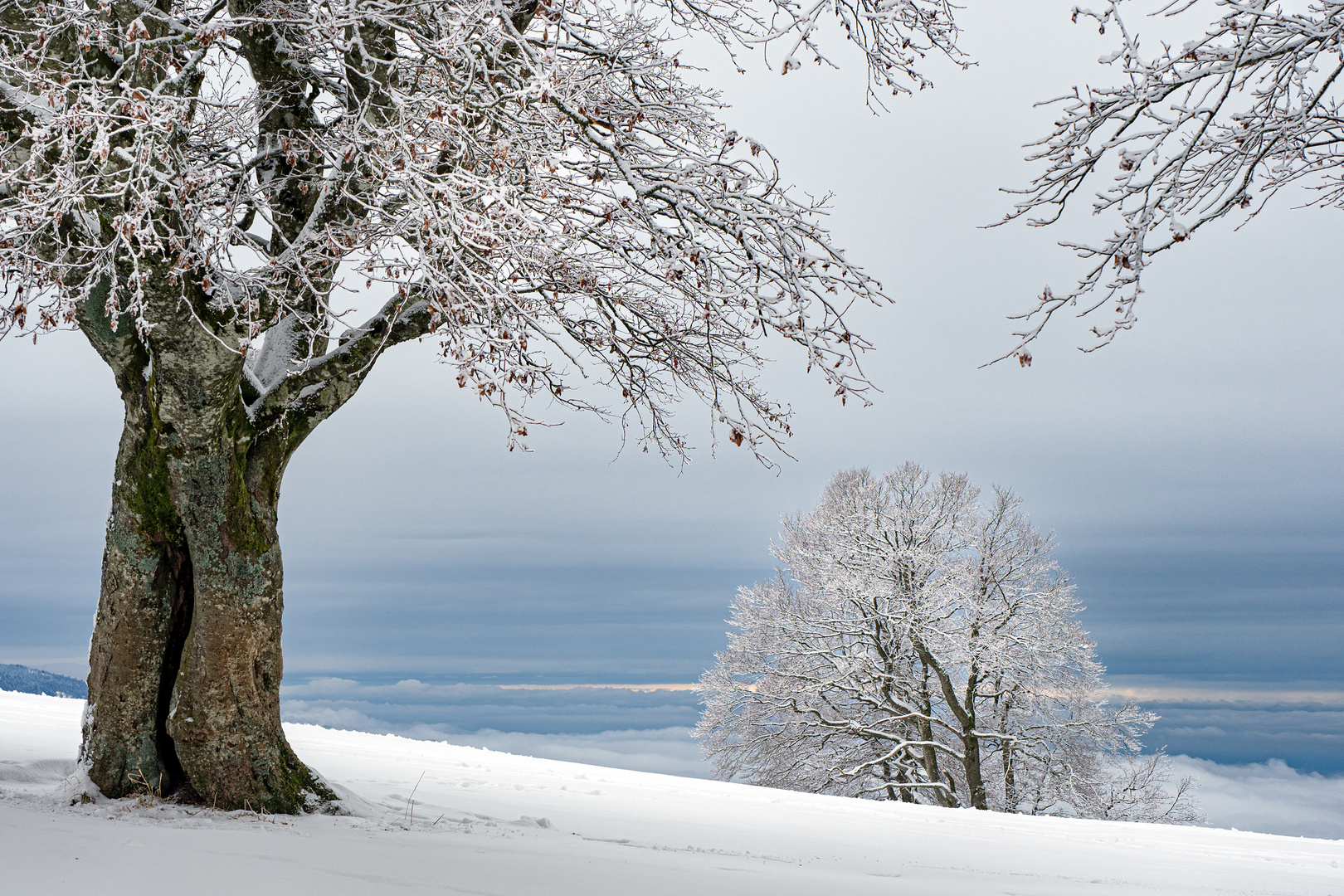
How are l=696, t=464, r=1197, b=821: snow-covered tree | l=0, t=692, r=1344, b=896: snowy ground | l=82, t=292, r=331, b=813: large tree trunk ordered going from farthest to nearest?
1. l=696, t=464, r=1197, b=821: snow-covered tree
2. l=82, t=292, r=331, b=813: large tree trunk
3. l=0, t=692, r=1344, b=896: snowy ground

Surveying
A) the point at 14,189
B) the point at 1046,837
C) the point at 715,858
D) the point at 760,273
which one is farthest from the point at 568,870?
the point at 1046,837

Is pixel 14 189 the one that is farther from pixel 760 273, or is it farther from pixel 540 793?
pixel 540 793

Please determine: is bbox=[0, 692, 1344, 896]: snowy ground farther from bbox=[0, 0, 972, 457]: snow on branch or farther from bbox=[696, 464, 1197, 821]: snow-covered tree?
bbox=[696, 464, 1197, 821]: snow-covered tree

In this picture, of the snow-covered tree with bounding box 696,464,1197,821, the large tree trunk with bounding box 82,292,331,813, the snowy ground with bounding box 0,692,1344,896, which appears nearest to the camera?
the snowy ground with bounding box 0,692,1344,896

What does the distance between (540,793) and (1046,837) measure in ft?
17.5

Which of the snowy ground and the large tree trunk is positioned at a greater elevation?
the large tree trunk

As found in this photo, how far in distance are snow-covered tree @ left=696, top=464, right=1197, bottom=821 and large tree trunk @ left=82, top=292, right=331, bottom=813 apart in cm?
1256

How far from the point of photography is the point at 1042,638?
698 inches

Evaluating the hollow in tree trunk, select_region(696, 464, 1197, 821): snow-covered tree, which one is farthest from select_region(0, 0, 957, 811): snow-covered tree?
select_region(696, 464, 1197, 821): snow-covered tree

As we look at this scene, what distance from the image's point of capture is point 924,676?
18.2 meters

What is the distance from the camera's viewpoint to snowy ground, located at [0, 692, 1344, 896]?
4715 mm

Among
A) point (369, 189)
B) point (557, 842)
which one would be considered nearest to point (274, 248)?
A: point (369, 189)

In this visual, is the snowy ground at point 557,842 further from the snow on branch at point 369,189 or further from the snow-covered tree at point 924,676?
the snow-covered tree at point 924,676

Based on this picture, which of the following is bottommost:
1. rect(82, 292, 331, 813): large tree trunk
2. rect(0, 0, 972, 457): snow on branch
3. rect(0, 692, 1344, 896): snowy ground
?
rect(0, 692, 1344, 896): snowy ground
